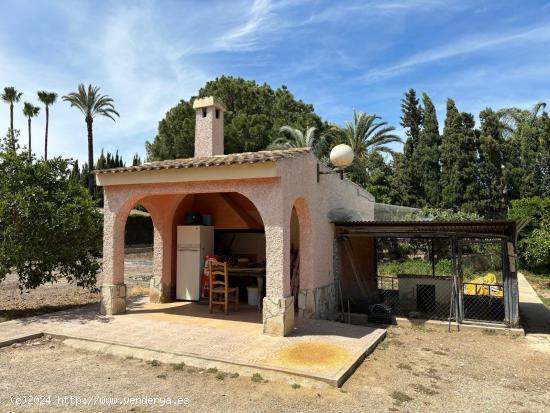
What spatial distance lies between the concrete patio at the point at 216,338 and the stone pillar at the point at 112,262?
346 millimetres

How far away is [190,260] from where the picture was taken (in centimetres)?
1095

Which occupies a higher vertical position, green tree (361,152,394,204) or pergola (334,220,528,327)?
green tree (361,152,394,204)

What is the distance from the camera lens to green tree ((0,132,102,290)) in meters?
8.70

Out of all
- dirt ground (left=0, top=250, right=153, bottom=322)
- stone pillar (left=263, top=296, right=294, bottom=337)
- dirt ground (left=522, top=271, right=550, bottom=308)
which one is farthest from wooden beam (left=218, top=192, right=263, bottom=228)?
dirt ground (left=522, top=271, right=550, bottom=308)

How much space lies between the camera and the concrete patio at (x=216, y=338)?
19.6 feet

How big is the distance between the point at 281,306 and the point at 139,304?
4909 mm

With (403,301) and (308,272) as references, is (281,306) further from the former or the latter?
(403,301)

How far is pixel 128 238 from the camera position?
32.0 meters

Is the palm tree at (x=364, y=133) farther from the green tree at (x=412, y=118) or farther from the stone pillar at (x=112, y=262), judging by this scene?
the stone pillar at (x=112, y=262)

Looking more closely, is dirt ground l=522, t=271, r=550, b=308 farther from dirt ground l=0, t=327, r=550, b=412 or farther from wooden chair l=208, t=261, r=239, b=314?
wooden chair l=208, t=261, r=239, b=314

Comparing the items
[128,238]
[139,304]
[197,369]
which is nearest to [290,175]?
[197,369]

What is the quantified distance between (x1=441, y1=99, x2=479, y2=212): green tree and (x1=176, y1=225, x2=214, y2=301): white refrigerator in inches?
839

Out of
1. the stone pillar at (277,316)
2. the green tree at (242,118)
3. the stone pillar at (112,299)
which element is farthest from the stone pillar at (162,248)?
the green tree at (242,118)

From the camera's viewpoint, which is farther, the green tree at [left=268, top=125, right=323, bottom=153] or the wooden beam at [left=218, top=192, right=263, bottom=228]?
the green tree at [left=268, top=125, right=323, bottom=153]
